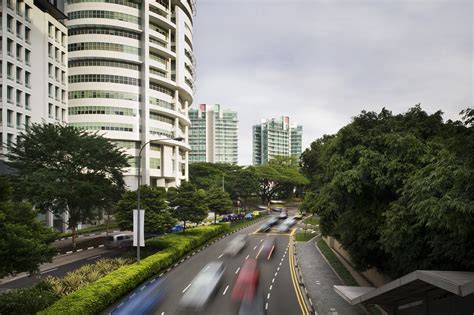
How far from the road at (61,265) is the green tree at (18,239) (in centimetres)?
802

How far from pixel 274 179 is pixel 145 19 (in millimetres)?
49052

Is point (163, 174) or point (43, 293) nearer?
point (43, 293)

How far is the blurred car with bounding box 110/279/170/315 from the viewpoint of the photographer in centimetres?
2018

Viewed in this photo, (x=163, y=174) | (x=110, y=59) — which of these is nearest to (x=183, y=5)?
(x=110, y=59)

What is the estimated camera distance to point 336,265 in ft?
108

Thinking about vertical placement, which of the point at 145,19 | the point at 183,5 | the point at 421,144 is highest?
the point at 183,5

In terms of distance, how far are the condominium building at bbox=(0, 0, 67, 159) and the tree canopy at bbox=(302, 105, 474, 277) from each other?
36.6 metres

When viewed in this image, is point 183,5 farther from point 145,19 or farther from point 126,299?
point 126,299

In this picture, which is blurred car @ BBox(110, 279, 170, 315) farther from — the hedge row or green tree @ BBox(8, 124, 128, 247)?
green tree @ BBox(8, 124, 128, 247)

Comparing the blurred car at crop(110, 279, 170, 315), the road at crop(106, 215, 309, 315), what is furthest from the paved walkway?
the blurred car at crop(110, 279, 170, 315)

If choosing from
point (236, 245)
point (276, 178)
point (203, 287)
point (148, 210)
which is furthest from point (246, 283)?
point (276, 178)

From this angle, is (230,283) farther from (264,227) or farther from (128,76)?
(128,76)

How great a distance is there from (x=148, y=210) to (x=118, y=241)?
869 cm

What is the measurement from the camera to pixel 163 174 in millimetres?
75750
